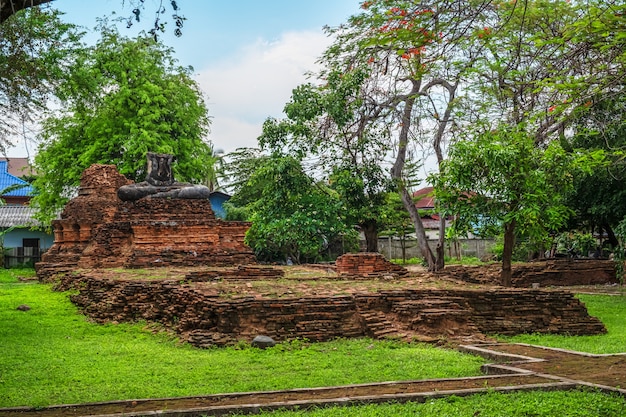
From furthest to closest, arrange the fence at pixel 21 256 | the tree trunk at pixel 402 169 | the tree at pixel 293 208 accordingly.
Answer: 1. the fence at pixel 21 256
2. the tree at pixel 293 208
3. the tree trunk at pixel 402 169

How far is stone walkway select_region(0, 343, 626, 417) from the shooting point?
6711mm

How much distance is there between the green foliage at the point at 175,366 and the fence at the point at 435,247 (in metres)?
25.7

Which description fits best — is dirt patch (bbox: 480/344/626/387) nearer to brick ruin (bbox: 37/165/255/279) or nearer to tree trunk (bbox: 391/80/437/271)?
tree trunk (bbox: 391/80/437/271)

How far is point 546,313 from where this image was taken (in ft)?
39.7

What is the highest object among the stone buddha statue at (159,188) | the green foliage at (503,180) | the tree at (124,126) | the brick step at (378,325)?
the tree at (124,126)

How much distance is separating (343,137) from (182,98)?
10.3m

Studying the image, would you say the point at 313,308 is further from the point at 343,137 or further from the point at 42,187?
the point at 42,187

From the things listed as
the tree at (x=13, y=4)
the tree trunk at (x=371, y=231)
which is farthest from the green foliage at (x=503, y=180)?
the tree at (x=13, y=4)

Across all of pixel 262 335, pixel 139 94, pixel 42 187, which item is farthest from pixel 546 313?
pixel 42 187

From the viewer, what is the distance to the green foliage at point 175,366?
25.5 ft

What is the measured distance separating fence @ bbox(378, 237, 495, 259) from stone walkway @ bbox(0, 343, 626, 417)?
27.7m

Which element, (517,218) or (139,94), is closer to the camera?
(517,218)

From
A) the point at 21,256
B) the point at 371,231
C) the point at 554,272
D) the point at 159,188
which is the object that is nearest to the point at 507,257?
the point at 554,272

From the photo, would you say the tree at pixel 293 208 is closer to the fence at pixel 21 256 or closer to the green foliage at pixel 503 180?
the green foliage at pixel 503 180
